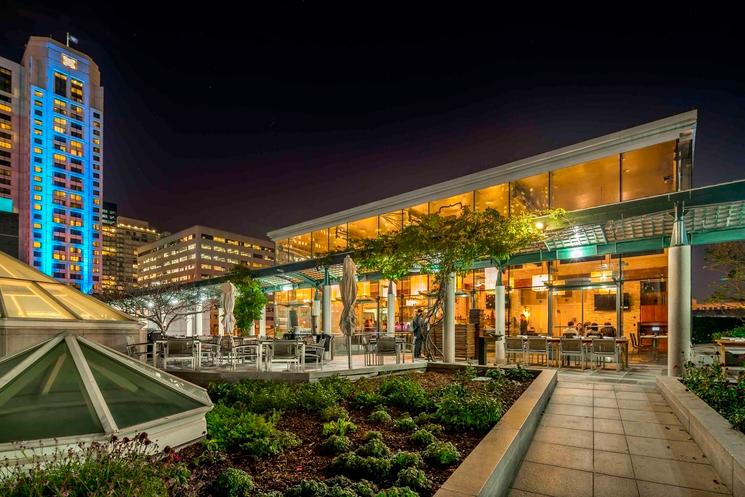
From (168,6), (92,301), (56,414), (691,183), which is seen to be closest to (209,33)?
(168,6)

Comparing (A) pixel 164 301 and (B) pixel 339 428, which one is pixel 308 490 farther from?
(A) pixel 164 301

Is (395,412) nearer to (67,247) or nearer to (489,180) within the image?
(489,180)

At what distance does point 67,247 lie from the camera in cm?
9175

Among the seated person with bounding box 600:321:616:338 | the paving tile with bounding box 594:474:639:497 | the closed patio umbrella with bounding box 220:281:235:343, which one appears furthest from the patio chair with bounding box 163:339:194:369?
the seated person with bounding box 600:321:616:338

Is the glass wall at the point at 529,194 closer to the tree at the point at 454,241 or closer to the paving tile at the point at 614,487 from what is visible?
the tree at the point at 454,241

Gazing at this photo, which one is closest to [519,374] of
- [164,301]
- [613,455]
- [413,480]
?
[613,455]

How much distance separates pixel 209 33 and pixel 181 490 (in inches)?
1409

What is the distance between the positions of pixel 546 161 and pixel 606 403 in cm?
985

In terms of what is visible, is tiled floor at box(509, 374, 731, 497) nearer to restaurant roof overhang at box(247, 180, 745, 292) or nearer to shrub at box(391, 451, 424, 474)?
shrub at box(391, 451, 424, 474)

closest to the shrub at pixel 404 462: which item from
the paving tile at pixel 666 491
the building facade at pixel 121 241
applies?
the paving tile at pixel 666 491

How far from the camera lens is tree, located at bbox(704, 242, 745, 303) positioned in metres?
10.8

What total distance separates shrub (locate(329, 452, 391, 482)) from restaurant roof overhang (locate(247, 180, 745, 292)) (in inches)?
365

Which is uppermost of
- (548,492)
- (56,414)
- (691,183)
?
(691,183)

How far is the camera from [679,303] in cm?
925
